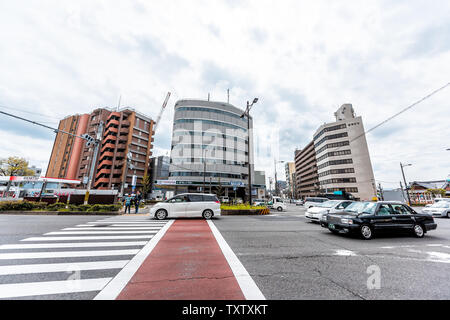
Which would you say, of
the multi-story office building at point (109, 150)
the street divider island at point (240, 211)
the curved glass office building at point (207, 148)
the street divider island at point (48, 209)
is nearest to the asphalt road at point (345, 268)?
the street divider island at point (240, 211)

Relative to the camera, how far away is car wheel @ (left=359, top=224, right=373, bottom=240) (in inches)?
261

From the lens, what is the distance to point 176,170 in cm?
4566

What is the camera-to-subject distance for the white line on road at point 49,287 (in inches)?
106

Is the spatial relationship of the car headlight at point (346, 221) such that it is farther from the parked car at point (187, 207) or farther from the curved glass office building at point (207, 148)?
the curved glass office building at point (207, 148)

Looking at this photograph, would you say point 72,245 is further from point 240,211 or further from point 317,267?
point 240,211

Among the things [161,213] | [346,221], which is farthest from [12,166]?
[346,221]

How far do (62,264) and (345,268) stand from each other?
6418mm

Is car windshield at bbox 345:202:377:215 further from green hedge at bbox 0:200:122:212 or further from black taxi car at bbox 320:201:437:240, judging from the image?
green hedge at bbox 0:200:122:212

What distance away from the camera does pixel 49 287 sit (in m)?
2.89

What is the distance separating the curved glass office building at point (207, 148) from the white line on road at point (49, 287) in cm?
3939

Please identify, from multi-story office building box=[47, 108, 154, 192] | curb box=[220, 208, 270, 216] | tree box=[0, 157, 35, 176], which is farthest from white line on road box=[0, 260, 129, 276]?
tree box=[0, 157, 35, 176]

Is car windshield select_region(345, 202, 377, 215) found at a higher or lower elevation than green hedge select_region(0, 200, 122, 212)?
higher
